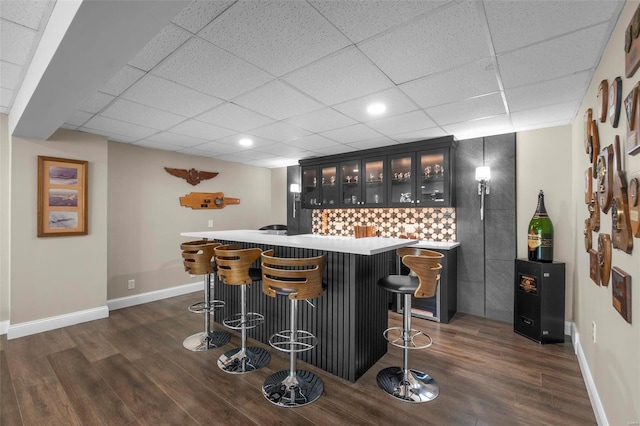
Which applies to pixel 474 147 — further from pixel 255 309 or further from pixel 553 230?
pixel 255 309

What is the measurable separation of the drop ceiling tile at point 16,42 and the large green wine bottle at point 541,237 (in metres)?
4.72

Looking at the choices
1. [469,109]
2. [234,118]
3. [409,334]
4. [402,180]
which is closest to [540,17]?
[469,109]

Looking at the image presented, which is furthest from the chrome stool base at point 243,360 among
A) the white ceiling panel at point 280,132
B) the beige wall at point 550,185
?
the beige wall at point 550,185

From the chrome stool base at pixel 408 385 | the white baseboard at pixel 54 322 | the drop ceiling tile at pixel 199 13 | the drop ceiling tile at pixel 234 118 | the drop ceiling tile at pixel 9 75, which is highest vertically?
the drop ceiling tile at pixel 9 75

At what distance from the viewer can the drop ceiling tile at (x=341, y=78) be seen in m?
1.99

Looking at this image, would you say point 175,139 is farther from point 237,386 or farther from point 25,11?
point 237,386

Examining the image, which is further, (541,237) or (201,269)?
(541,237)

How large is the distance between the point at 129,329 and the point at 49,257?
1320 millimetres

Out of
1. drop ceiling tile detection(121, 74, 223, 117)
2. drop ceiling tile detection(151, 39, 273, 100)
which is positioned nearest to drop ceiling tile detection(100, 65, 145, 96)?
drop ceiling tile detection(121, 74, 223, 117)

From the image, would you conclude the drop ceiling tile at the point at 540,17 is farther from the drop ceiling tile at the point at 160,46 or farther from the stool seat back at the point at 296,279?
the stool seat back at the point at 296,279

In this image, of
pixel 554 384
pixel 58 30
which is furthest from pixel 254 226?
pixel 554 384

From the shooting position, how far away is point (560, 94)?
98.7 inches

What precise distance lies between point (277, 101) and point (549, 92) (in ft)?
7.88

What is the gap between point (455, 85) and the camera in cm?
235
